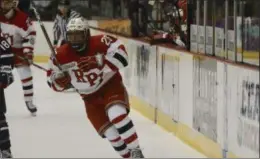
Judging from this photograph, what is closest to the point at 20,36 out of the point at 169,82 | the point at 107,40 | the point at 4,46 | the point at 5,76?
the point at 169,82

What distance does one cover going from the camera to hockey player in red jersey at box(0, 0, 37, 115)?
6626mm

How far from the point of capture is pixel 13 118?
7.75 metres

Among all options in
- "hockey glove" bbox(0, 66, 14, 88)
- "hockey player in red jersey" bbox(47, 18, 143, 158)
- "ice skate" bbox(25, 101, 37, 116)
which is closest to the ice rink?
"ice skate" bbox(25, 101, 37, 116)

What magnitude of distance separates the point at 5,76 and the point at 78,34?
3.13ft

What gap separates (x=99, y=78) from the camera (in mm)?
4699

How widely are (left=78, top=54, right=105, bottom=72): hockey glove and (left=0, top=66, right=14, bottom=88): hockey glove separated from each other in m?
0.83

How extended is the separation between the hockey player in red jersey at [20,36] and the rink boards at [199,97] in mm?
1172

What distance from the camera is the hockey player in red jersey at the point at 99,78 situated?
4.62 metres

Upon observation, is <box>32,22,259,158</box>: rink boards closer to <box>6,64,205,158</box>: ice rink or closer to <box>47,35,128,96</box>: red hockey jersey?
<box>6,64,205,158</box>: ice rink

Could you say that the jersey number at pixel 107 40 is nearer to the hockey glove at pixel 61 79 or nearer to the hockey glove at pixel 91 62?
the hockey glove at pixel 91 62

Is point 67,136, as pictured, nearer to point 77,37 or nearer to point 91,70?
point 91,70

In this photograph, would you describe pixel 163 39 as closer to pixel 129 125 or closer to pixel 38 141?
pixel 38 141

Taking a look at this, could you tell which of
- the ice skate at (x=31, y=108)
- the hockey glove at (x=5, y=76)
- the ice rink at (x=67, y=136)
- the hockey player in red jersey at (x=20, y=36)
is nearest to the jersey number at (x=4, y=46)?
the hockey glove at (x=5, y=76)

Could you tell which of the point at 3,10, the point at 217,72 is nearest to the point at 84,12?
the point at 3,10
